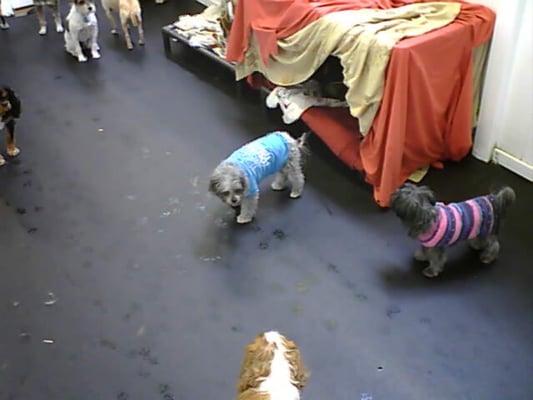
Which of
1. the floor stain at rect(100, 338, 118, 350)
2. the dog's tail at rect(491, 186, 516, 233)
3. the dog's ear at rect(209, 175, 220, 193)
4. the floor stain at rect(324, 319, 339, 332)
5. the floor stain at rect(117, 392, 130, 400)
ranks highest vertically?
the dog's tail at rect(491, 186, 516, 233)

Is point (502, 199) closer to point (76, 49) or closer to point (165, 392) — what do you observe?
point (165, 392)

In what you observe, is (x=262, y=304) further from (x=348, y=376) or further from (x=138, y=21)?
(x=138, y=21)

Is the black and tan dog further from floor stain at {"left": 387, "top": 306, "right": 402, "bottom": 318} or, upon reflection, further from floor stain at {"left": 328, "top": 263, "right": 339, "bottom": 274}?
floor stain at {"left": 387, "top": 306, "right": 402, "bottom": 318}

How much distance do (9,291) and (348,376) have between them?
139 centimetres

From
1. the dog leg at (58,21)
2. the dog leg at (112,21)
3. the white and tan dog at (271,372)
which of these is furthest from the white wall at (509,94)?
the dog leg at (58,21)

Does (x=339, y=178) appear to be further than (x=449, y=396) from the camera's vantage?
Yes

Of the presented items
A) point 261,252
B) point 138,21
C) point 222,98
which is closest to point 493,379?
point 261,252

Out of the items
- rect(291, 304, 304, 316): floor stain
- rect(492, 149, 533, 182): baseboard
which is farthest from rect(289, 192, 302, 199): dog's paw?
rect(492, 149, 533, 182): baseboard

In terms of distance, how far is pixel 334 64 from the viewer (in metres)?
3.46

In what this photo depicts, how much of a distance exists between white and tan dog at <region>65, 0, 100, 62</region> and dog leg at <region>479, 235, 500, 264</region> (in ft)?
9.28

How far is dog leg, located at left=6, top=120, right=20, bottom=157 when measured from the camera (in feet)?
11.2

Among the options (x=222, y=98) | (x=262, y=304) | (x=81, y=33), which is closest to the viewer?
(x=262, y=304)

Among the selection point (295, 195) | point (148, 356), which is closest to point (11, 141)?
point (295, 195)

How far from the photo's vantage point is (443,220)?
2559mm
